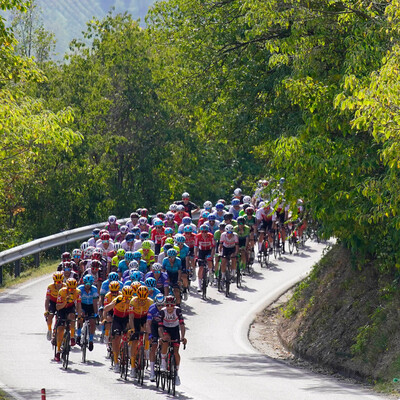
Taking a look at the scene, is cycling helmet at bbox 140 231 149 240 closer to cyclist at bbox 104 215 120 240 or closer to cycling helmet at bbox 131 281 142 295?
cyclist at bbox 104 215 120 240

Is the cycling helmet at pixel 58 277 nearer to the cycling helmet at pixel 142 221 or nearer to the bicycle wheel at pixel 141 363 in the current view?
the bicycle wheel at pixel 141 363

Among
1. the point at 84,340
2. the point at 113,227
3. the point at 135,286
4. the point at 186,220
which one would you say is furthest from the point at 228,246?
the point at 135,286

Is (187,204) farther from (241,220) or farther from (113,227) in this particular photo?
(113,227)

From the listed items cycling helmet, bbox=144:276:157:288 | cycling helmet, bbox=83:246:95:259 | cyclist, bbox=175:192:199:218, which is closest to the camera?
cycling helmet, bbox=144:276:157:288

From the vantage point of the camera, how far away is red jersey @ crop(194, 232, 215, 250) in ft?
85.6

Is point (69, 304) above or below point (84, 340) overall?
above

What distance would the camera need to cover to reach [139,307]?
18.4 m

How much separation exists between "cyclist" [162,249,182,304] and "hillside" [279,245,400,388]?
281cm

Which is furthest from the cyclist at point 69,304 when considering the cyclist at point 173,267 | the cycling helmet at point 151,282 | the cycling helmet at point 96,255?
the cyclist at point 173,267

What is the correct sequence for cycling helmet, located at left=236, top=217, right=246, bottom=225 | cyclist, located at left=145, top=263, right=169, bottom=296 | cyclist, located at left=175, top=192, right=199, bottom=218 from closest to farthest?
1. cyclist, located at left=145, top=263, right=169, bottom=296
2. cycling helmet, located at left=236, top=217, right=246, bottom=225
3. cyclist, located at left=175, top=192, right=199, bottom=218

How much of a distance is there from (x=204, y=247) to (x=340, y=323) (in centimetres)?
594

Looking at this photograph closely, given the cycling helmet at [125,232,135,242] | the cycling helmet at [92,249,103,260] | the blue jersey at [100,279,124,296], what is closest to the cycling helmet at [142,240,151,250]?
the cycling helmet at [92,249,103,260]

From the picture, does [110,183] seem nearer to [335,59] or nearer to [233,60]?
[233,60]

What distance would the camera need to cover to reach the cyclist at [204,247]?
2594 cm
